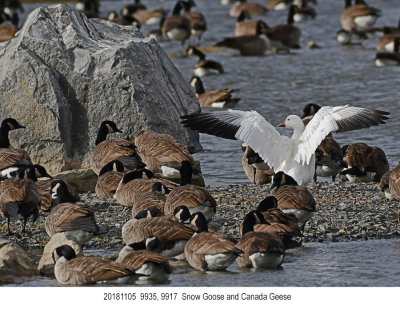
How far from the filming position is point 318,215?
10.7 metres

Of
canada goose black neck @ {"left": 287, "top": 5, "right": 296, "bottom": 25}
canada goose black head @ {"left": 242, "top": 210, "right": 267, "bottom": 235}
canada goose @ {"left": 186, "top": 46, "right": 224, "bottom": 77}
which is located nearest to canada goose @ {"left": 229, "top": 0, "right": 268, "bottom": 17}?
canada goose black neck @ {"left": 287, "top": 5, "right": 296, "bottom": 25}

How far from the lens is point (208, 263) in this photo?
8578 mm

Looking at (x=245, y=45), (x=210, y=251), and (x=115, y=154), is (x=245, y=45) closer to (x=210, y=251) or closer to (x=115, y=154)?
(x=115, y=154)

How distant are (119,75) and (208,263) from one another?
17.1 ft

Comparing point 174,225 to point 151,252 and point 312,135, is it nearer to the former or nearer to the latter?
point 151,252

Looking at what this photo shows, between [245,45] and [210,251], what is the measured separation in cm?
1963

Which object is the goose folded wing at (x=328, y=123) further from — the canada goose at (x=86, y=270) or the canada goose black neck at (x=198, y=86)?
the canada goose black neck at (x=198, y=86)

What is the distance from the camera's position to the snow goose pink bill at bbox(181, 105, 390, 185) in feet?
39.3

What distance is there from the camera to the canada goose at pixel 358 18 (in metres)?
30.5

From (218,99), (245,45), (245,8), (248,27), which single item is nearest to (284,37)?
(248,27)

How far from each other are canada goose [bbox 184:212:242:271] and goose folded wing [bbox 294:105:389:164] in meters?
3.44

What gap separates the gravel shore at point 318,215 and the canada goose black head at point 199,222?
864 mm

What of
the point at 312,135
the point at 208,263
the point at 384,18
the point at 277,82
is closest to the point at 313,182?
the point at 312,135

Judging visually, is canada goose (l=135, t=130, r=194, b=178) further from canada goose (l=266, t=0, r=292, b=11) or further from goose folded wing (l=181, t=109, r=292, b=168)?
canada goose (l=266, t=0, r=292, b=11)
